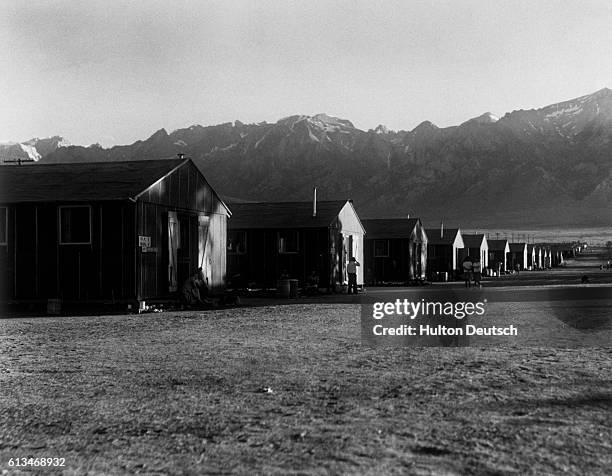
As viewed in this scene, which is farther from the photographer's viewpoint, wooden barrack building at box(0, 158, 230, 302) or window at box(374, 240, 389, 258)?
window at box(374, 240, 389, 258)

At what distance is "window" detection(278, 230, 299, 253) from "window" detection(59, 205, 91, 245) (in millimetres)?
15805

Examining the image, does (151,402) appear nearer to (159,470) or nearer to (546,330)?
(159,470)

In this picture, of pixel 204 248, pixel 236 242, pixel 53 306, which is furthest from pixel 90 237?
pixel 236 242

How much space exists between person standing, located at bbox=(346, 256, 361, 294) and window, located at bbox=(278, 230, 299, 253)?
3757 mm

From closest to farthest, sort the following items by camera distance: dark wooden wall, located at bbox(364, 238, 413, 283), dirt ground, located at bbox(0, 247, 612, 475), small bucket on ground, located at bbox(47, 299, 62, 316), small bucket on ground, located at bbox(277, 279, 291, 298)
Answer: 1. dirt ground, located at bbox(0, 247, 612, 475)
2. small bucket on ground, located at bbox(47, 299, 62, 316)
3. small bucket on ground, located at bbox(277, 279, 291, 298)
4. dark wooden wall, located at bbox(364, 238, 413, 283)

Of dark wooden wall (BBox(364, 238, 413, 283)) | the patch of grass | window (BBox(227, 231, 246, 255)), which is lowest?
the patch of grass

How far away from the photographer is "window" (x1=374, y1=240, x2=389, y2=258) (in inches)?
2037

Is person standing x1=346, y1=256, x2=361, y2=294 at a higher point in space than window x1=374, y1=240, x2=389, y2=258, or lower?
lower

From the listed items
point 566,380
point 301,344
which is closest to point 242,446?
point 566,380

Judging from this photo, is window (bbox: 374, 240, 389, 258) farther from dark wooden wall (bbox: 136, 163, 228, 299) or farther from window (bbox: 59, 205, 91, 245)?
window (bbox: 59, 205, 91, 245)

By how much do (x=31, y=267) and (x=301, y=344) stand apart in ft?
39.3

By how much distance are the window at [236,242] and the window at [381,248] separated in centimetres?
1529

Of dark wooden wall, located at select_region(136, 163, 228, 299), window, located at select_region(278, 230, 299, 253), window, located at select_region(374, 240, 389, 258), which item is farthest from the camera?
window, located at select_region(374, 240, 389, 258)

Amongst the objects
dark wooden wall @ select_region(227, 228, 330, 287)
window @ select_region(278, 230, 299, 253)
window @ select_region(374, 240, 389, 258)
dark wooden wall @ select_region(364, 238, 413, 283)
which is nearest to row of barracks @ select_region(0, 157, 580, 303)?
dark wooden wall @ select_region(227, 228, 330, 287)
